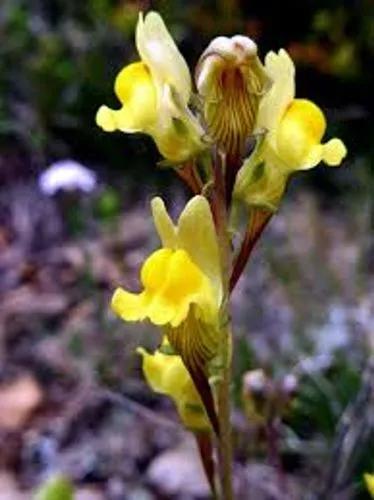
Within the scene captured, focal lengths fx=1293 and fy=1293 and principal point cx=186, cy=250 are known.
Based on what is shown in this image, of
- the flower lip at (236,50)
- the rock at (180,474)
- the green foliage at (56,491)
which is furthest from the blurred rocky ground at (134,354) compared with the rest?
the flower lip at (236,50)

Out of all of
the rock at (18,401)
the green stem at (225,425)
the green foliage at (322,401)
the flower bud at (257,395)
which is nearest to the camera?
the green stem at (225,425)

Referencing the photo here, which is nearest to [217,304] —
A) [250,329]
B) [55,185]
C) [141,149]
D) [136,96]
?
[136,96]

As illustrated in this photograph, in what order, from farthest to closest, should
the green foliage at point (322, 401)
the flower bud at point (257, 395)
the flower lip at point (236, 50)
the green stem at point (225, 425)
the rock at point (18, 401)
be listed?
the rock at point (18, 401)
the green foliage at point (322, 401)
the flower bud at point (257, 395)
the green stem at point (225, 425)
the flower lip at point (236, 50)

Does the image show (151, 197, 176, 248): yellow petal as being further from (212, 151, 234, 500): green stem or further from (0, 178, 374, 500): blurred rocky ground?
(0, 178, 374, 500): blurred rocky ground

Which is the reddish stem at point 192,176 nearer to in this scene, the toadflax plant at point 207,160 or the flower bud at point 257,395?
the toadflax plant at point 207,160

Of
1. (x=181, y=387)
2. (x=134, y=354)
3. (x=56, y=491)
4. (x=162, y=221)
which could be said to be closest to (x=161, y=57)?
(x=162, y=221)

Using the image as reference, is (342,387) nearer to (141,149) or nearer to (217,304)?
(217,304)

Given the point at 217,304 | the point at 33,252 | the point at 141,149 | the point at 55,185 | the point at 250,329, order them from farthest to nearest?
the point at 141,149 → the point at 33,252 → the point at 55,185 → the point at 250,329 → the point at 217,304
